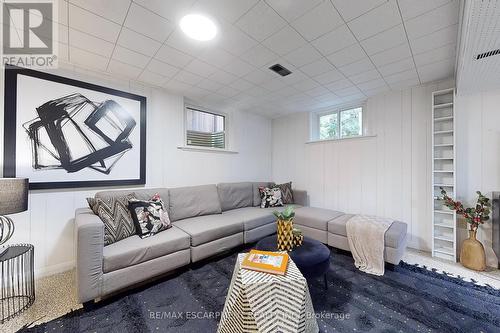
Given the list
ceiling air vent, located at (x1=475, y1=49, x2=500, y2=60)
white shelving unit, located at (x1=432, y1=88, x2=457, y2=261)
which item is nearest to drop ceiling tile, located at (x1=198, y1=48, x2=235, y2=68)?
ceiling air vent, located at (x1=475, y1=49, x2=500, y2=60)

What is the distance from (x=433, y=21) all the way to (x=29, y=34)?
332cm

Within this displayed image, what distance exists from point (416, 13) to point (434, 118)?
168cm

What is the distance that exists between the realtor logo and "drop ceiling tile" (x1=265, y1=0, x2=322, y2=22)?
5.16ft

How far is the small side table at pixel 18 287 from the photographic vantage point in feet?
5.21

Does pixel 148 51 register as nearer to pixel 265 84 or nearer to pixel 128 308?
pixel 265 84

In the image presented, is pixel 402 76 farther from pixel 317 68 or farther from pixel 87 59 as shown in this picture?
pixel 87 59

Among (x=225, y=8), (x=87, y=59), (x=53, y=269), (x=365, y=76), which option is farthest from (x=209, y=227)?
(x=365, y=76)

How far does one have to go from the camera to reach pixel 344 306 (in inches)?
66.9

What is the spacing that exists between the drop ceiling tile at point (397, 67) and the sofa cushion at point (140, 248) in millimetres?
2942

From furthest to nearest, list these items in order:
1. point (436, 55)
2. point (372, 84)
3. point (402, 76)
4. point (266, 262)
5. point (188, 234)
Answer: point (372, 84) → point (402, 76) → point (188, 234) → point (436, 55) → point (266, 262)

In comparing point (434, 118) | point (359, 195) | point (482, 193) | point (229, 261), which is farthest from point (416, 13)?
point (229, 261)

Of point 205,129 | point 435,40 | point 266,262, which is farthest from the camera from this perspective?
point 205,129

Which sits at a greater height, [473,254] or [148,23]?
[148,23]

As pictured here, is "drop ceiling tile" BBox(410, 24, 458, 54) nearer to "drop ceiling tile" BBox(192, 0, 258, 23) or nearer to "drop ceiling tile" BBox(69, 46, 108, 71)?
"drop ceiling tile" BBox(192, 0, 258, 23)
